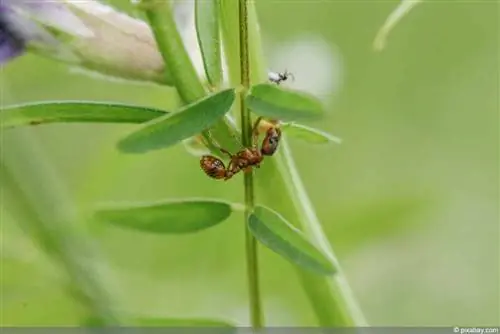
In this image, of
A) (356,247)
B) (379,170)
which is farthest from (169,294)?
(379,170)

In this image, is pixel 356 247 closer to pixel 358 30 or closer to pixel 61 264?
pixel 358 30

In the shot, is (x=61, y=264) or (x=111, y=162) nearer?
(x=61, y=264)

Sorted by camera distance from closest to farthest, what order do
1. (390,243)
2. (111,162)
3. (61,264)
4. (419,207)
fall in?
(61,264) → (111,162) → (419,207) → (390,243)

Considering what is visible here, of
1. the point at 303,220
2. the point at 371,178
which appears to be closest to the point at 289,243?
the point at 303,220

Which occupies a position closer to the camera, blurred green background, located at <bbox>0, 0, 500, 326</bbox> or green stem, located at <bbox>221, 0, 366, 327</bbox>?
green stem, located at <bbox>221, 0, 366, 327</bbox>

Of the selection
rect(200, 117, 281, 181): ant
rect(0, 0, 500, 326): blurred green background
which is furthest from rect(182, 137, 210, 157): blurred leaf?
rect(0, 0, 500, 326): blurred green background

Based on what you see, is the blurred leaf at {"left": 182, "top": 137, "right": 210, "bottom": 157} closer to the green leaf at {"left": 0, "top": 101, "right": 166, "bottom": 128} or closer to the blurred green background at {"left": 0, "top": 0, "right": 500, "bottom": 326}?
the green leaf at {"left": 0, "top": 101, "right": 166, "bottom": 128}

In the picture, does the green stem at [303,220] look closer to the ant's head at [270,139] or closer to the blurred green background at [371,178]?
the ant's head at [270,139]
